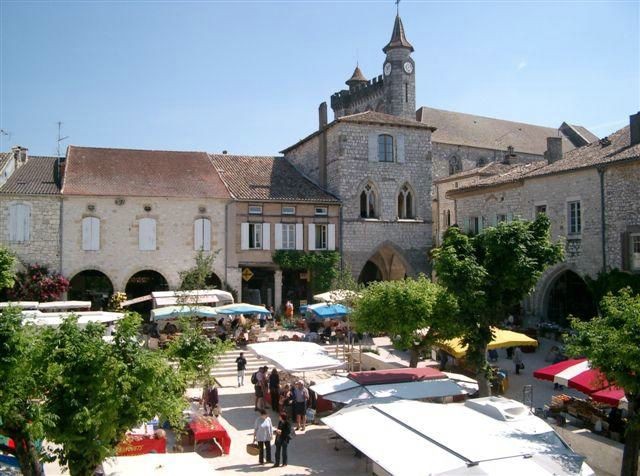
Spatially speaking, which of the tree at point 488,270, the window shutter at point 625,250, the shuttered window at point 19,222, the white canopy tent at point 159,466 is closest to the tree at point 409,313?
the tree at point 488,270

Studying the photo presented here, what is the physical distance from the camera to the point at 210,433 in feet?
40.8

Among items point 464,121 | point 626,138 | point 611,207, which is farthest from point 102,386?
point 464,121

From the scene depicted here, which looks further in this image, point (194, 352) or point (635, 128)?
point (635, 128)

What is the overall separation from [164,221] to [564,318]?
59.2 feet

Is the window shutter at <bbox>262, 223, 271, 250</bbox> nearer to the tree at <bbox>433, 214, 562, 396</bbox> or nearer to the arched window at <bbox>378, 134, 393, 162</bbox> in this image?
the arched window at <bbox>378, 134, 393, 162</bbox>

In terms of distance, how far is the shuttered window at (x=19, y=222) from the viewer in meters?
25.6

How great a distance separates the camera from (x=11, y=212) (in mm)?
25703

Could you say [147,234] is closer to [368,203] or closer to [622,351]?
[368,203]

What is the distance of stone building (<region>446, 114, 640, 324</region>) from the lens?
22312mm

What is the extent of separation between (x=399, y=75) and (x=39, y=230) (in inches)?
1233

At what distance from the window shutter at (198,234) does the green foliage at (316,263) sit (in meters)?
3.43

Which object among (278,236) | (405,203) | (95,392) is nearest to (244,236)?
(278,236)

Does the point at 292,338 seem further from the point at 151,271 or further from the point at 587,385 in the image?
the point at 587,385

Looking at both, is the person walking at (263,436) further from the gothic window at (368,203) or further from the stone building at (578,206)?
the gothic window at (368,203)
